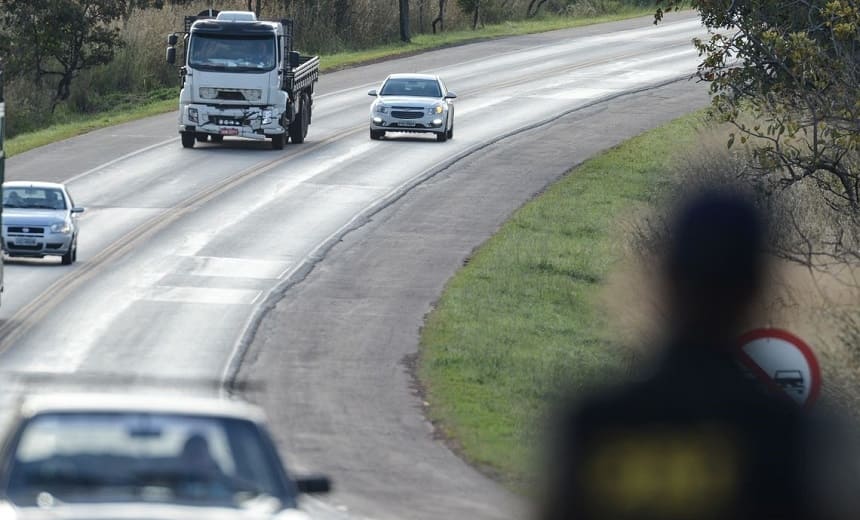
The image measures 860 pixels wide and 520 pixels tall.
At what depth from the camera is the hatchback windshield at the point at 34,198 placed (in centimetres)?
2994

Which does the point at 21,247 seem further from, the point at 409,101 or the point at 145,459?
the point at 145,459

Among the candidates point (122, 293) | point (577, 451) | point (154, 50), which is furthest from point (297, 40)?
point (577, 451)

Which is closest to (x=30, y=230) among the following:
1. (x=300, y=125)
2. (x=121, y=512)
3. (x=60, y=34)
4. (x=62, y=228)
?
(x=62, y=228)

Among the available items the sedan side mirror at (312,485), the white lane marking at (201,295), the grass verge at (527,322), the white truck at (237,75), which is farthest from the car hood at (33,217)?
the sedan side mirror at (312,485)

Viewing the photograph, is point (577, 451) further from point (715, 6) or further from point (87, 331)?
point (715, 6)

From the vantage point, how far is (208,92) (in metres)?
41.3

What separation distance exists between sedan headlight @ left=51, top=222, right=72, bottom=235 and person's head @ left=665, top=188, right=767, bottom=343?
425 inches

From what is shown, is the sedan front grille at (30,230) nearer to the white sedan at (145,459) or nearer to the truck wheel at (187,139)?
the truck wheel at (187,139)

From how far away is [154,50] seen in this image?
201 feet

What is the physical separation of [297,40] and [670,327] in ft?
166

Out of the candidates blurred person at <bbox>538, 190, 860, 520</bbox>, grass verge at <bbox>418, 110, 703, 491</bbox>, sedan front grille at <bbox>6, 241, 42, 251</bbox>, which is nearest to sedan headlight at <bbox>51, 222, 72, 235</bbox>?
sedan front grille at <bbox>6, 241, 42, 251</bbox>

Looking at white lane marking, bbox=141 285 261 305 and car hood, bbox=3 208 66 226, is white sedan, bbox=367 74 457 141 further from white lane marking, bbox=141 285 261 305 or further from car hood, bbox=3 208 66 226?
white lane marking, bbox=141 285 261 305

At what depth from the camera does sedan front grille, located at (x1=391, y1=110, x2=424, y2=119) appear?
146 feet

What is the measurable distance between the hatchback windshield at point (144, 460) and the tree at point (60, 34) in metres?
48.9
